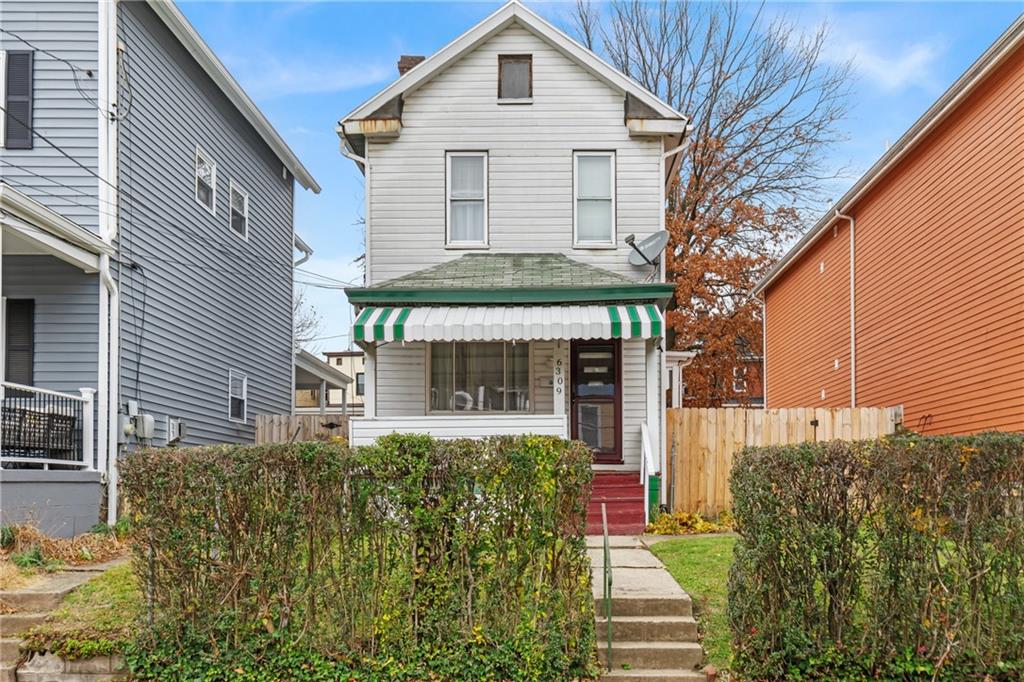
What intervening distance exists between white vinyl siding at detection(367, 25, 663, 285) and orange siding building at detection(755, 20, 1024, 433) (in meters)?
4.58

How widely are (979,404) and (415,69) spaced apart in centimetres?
1022

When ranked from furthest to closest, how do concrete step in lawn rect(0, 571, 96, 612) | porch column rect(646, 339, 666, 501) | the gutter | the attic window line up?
1. the gutter
2. the attic window
3. porch column rect(646, 339, 666, 501)
4. concrete step in lawn rect(0, 571, 96, 612)

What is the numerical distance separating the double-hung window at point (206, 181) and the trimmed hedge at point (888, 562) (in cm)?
1173

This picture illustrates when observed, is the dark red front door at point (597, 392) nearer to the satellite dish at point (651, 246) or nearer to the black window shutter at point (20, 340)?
the satellite dish at point (651, 246)

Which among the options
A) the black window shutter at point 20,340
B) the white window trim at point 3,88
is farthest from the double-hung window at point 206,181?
the black window shutter at point 20,340

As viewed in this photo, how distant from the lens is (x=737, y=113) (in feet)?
88.5

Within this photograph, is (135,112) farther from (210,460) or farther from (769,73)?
(769,73)

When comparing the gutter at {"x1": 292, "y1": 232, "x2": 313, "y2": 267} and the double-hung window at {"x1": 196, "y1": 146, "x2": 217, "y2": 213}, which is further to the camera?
the gutter at {"x1": 292, "y1": 232, "x2": 313, "y2": 267}

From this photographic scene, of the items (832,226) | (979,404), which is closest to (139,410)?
(979,404)

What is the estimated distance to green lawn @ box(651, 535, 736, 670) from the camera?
6.93 metres

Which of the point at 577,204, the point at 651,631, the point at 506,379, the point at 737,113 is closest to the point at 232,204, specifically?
the point at 506,379

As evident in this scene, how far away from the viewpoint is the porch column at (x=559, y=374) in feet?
43.3

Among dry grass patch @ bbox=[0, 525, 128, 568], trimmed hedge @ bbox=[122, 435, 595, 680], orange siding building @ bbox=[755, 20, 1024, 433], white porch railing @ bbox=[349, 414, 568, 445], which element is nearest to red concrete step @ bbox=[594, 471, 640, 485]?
white porch railing @ bbox=[349, 414, 568, 445]

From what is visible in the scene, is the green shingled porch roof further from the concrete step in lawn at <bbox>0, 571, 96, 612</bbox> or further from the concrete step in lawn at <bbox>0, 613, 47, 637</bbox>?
the concrete step in lawn at <bbox>0, 613, 47, 637</bbox>
